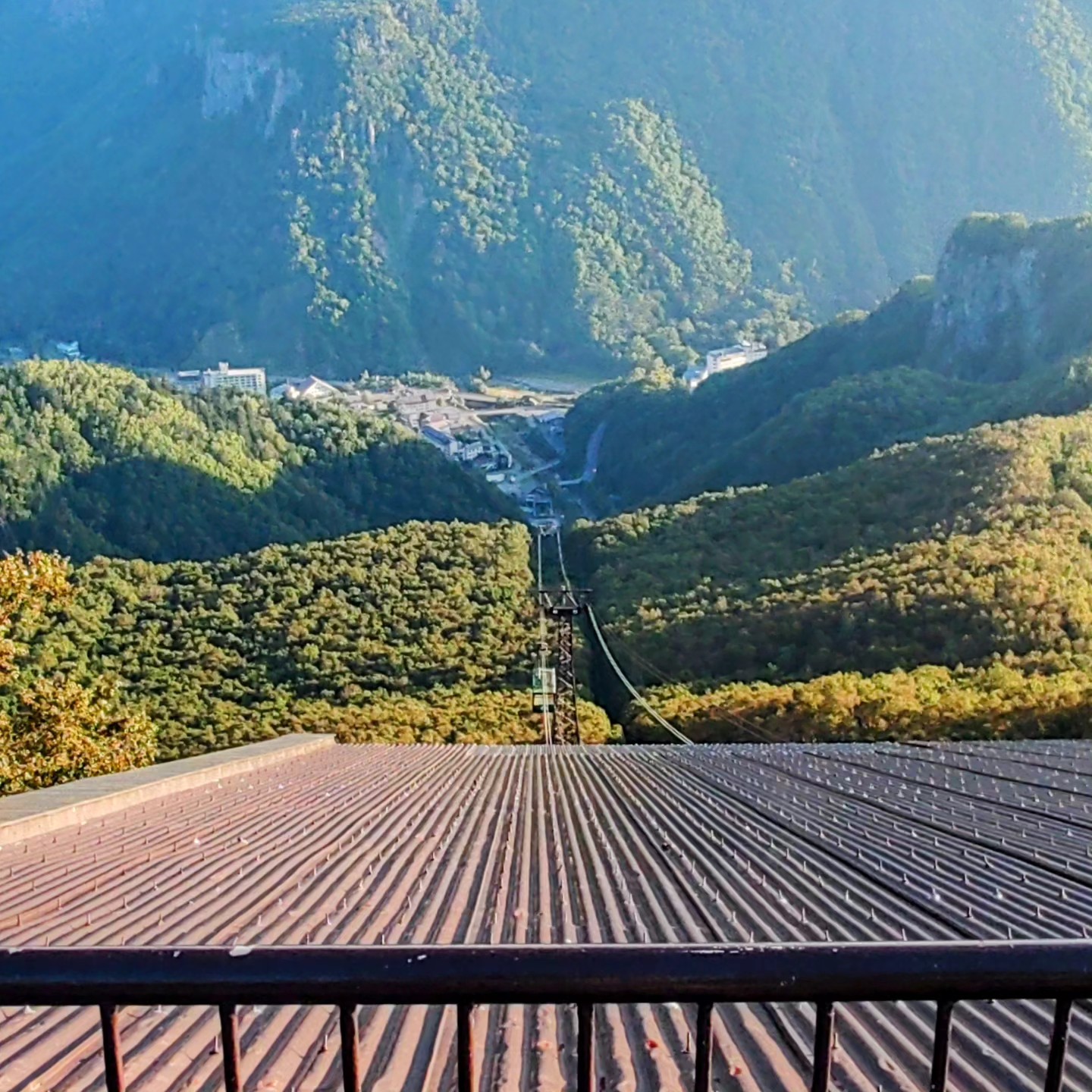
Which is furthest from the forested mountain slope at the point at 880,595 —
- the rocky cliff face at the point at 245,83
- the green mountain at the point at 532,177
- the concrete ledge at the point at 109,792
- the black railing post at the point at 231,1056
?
the rocky cliff face at the point at 245,83

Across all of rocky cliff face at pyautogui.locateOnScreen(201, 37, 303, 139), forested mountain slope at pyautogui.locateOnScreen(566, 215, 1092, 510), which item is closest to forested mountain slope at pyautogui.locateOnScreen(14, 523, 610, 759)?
forested mountain slope at pyautogui.locateOnScreen(566, 215, 1092, 510)

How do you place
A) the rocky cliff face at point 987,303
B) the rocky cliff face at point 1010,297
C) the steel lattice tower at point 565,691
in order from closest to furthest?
the steel lattice tower at point 565,691 < the rocky cliff face at point 1010,297 < the rocky cliff face at point 987,303

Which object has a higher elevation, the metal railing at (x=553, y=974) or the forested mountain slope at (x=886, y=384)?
the forested mountain slope at (x=886, y=384)

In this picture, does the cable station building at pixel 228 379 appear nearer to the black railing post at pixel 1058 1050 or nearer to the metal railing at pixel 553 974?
the metal railing at pixel 553 974

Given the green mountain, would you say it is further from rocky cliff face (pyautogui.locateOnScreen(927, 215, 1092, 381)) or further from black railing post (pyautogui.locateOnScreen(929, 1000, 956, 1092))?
black railing post (pyautogui.locateOnScreen(929, 1000, 956, 1092))


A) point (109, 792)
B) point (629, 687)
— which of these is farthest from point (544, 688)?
point (109, 792)

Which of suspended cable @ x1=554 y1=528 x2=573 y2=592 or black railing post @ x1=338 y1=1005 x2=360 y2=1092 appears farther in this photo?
suspended cable @ x1=554 y1=528 x2=573 y2=592

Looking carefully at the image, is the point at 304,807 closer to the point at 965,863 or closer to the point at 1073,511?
the point at 965,863
